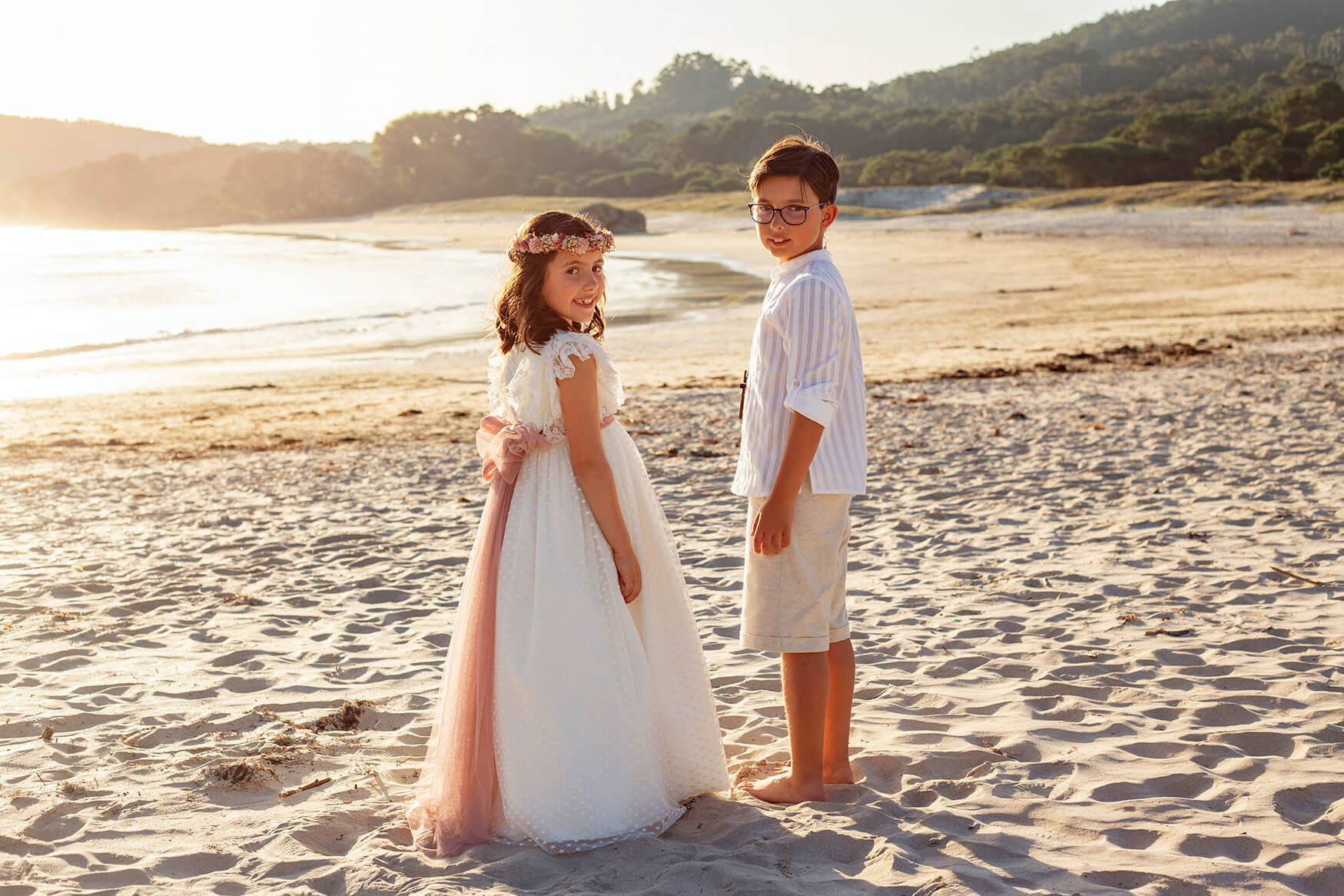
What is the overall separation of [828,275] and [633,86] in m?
201

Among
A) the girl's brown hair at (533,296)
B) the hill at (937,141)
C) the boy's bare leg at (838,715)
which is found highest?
the hill at (937,141)

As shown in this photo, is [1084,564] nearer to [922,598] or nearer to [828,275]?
[922,598]

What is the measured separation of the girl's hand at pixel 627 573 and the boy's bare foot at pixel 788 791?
0.72 metres

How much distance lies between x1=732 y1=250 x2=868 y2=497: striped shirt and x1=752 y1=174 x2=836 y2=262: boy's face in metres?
0.04

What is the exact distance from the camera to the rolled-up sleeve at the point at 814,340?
8.48ft

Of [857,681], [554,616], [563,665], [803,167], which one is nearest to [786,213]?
[803,167]

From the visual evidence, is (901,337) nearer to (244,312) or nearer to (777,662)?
(777,662)

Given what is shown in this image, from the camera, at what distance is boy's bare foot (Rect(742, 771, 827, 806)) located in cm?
295

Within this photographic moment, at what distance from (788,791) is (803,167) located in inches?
67.6

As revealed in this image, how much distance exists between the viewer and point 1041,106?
7662 centimetres

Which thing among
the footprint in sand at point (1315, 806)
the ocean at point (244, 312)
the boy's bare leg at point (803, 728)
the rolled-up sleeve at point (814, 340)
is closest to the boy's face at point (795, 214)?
the rolled-up sleeve at point (814, 340)

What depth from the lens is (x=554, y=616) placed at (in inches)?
107

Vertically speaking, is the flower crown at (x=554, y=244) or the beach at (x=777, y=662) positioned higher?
the flower crown at (x=554, y=244)

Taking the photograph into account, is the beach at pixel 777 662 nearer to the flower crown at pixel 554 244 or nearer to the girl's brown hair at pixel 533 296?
the girl's brown hair at pixel 533 296
